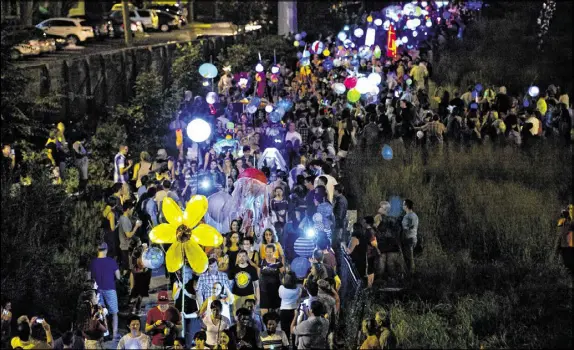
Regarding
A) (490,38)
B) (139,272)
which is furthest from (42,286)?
(490,38)

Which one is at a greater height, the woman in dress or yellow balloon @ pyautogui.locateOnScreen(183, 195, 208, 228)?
yellow balloon @ pyautogui.locateOnScreen(183, 195, 208, 228)

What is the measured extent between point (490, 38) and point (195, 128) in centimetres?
2614

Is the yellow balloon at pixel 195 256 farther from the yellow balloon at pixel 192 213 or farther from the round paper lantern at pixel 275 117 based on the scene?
the round paper lantern at pixel 275 117

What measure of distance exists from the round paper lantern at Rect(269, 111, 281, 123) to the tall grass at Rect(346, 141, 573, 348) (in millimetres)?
1753

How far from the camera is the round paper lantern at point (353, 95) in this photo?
65.0 feet

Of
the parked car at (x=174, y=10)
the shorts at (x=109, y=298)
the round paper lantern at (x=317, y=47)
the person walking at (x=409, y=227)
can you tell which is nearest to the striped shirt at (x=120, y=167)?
the shorts at (x=109, y=298)

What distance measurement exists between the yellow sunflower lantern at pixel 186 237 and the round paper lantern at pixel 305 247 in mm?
1846

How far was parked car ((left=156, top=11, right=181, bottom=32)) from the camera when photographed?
154 feet

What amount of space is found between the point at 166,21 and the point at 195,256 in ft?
129

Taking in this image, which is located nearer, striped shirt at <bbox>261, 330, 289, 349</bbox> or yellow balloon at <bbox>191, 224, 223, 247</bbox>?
striped shirt at <bbox>261, 330, 289, 349</bbox>

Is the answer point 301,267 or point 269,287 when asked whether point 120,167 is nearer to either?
point 301,267

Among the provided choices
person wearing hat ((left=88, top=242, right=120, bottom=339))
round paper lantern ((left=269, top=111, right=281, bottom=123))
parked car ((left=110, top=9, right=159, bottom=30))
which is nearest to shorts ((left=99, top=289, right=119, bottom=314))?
person wearing hat ((left=88, top=242, right=120, bottom=339))

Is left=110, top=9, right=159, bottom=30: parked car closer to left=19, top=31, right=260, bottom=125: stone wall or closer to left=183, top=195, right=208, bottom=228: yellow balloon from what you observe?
left=19, top=31, right=260, bottom=125: stone wall

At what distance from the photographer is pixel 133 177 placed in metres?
15.1
